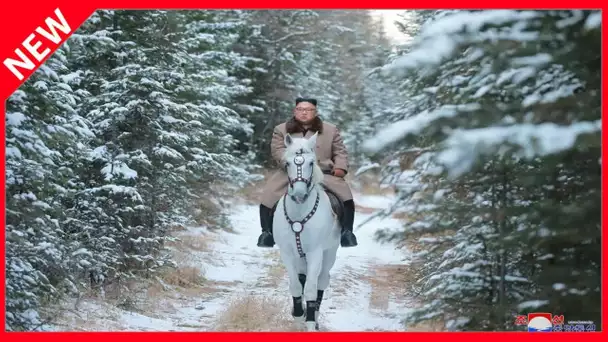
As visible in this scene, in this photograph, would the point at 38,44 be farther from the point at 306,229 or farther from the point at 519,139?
the point at 519,139

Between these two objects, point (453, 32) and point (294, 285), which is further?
point (294, 285)

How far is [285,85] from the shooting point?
1268 cm

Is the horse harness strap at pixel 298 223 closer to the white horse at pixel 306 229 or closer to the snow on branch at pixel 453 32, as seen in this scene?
the white horse at pixel 306 229

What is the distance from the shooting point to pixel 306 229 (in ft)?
21.5

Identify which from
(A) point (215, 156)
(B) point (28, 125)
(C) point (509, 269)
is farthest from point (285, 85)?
(C) point (509, 269)

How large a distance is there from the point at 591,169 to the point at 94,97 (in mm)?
6264

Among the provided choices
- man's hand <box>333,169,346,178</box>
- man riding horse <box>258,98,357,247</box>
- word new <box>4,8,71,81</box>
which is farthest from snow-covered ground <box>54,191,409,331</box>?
word new <box>4,8,71,81</box>

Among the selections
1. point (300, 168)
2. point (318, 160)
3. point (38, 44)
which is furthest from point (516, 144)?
point (38, 44)

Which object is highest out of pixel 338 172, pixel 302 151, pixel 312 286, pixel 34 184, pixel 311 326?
pixel 338 172

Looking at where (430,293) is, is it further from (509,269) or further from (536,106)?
(536,106)

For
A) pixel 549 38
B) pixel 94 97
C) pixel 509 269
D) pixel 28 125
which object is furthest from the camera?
pixel 94 97

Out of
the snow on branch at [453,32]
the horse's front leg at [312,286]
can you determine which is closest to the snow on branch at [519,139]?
the snow on branch at [453,32]

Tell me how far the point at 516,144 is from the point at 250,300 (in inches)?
156

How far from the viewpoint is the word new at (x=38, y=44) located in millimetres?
5832
